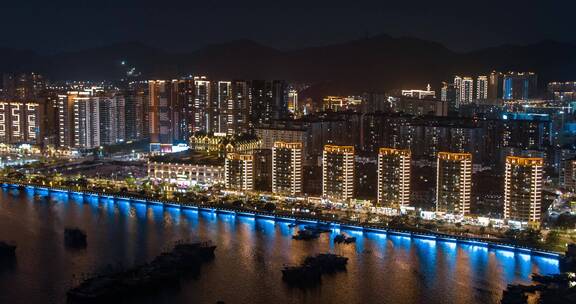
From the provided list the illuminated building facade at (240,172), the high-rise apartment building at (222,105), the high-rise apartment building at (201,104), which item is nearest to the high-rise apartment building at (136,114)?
the high-rise apartment building at (201,104)

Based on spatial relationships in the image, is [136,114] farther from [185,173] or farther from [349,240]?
[349,240]

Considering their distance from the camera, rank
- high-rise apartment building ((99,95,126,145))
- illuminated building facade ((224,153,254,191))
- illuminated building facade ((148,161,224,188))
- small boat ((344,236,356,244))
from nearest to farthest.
Result: small boat ((344,236,356,244)) < illuminated building facade ((224,153,254,191)) < illuminated building facade ((148,161,224,188)) < high-rise apartment building ((99,95,126,145))

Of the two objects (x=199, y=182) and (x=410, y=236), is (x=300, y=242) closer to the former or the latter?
(x=410, y=236)

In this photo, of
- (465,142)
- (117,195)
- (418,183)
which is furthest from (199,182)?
(465,142)

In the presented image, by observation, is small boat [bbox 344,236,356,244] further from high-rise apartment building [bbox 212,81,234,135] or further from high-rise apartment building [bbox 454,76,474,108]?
high-rise apartment building [bbox 454,76,474,108]

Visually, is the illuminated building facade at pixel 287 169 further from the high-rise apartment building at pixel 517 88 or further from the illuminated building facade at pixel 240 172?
the high-rise apartment building at pixel 517 88

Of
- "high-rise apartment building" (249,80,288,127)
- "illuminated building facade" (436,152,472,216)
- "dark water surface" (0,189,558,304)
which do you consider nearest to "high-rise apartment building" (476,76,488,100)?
"high-rise apartment building" (249,80,288,127)
